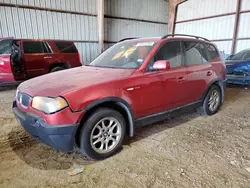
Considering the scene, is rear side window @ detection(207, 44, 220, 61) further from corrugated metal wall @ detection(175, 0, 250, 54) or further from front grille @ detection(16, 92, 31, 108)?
corrugated metal wall @ detection(175, 0, 250, 54)

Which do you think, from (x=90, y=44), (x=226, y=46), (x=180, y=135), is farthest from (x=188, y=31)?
(x=180, y=135)

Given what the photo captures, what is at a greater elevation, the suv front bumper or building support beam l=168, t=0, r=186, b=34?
building support beam l=168, t=0, r=186, b=34

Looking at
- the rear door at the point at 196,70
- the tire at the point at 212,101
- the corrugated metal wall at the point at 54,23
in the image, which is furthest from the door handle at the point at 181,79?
the corrugated metal wall at the point at 54,23

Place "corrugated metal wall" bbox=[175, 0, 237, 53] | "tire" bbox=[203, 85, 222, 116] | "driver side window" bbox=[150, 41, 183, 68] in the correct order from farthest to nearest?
1. "corrugated metal wall" bbox=[175, 0, 237, 53]
2. "tire" bbox=[203, 85, 222, 116]
3. "driver side window" bbox=[150, 41, 183, 68]

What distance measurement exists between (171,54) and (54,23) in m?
8.37

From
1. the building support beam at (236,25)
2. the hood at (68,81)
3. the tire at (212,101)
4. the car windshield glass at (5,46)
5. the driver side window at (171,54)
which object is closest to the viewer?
the hood at (68,81)

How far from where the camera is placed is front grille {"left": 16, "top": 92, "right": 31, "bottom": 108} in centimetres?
242

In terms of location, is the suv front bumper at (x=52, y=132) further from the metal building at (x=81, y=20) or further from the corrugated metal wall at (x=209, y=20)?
the corrugated metal wall at (x=209, y=20)

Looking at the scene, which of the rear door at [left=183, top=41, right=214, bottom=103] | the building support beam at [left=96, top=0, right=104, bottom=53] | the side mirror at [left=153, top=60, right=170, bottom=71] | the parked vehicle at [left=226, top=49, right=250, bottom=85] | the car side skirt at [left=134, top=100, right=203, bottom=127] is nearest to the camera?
the side mirror at [left=153, top=60, right=170, bottom=71]

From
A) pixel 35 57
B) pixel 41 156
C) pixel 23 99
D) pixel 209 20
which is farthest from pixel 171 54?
pixel 209 20

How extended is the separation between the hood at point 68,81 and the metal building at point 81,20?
7.75 metres

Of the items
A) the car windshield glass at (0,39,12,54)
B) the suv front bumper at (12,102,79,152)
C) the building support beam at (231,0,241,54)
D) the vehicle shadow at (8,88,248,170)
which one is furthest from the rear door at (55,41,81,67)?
the building support beam at (231,0,241,54)

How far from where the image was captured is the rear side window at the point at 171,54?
3111 mm

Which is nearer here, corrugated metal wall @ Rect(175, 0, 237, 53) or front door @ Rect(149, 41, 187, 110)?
front door @ Rect(149, 41, 187, 110)
